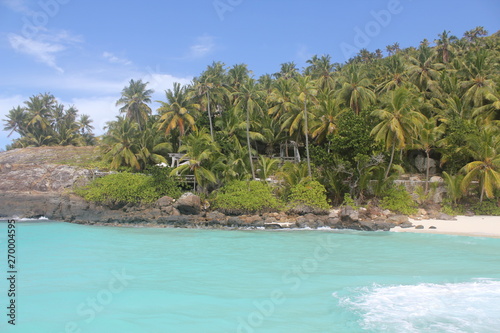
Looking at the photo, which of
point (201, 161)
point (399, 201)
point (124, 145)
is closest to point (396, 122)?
point (399, 201)

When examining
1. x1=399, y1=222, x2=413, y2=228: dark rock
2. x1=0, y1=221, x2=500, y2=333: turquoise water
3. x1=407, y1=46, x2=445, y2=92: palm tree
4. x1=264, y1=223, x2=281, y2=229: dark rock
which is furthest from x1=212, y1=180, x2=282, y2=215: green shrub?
x1=407, y1=46, x2=445, y2=92: palm tree

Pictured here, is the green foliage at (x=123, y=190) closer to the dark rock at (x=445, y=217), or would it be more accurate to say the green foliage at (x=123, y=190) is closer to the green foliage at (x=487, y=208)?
the dark rock at (x=445, y=217)

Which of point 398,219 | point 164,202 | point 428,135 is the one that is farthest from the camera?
point 428,135

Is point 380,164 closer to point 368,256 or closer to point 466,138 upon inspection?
point 466,138

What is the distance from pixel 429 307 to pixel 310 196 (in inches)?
734

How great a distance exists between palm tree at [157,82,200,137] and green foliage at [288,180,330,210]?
12.9 metres

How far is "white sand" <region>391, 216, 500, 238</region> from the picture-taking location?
71.4 feet

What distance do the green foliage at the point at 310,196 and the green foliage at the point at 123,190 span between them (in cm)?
1162

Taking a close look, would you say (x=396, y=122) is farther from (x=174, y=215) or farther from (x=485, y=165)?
(x=174, y=215)

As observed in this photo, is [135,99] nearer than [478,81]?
No

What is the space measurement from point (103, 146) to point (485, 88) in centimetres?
3754

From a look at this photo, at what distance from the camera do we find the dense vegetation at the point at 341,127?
89.7ft

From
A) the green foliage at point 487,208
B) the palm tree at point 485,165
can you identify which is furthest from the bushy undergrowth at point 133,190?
the green foliage at point 487,208

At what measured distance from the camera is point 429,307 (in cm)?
954
